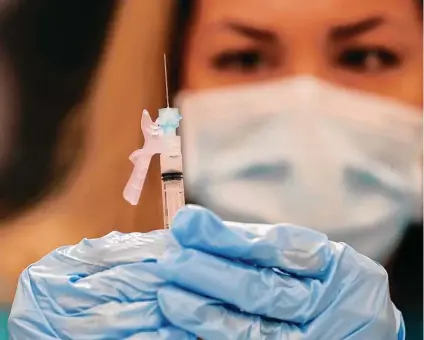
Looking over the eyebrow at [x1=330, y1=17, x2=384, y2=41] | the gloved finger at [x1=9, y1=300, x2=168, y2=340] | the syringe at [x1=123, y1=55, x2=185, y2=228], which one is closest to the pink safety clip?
the syringe at [x1=123, y1=55, x2=185, y2=228]

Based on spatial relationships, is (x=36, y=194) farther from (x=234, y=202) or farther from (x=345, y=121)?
(x=345, y=121)

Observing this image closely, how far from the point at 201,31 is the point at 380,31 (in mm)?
396

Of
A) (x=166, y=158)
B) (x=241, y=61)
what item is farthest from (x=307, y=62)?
(x=166, y=158)

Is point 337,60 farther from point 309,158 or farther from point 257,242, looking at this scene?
point 257,242

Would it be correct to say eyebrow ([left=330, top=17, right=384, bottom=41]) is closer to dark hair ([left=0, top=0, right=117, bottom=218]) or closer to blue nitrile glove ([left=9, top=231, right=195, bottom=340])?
dark hair ([left=0, top=0, right=117, bottom=218])

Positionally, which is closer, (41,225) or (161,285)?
(161,285)

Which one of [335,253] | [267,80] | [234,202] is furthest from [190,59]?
[335,253]

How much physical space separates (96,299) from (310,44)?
34.2 inches

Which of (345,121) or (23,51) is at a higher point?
(23,51)

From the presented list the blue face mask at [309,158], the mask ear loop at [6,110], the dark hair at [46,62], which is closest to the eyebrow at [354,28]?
the blue face mask at [309,158]

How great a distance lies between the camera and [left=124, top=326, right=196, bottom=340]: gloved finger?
0.68 metres

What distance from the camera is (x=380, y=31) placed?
4.62ft

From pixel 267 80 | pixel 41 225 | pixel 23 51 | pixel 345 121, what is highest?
pixel 23 51

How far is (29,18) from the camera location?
1.39 m
